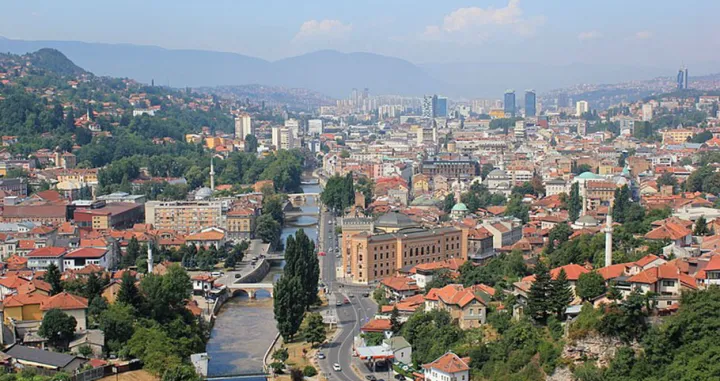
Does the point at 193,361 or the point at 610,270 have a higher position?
the point at 610,270

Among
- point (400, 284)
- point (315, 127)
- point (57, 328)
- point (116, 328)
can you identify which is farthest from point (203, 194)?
point (315, 127)

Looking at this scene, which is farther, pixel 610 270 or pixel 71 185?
pixel 71 185

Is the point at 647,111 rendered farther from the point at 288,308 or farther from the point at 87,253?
the point at 288,308

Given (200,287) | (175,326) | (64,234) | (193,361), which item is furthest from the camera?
(64,234)

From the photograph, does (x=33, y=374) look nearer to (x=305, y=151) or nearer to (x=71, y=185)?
(x=71, y=185)

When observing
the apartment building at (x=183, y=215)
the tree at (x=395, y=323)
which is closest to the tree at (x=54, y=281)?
the tree at (x=395, y=323)

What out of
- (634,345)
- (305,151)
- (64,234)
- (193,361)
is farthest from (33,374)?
(305,151)

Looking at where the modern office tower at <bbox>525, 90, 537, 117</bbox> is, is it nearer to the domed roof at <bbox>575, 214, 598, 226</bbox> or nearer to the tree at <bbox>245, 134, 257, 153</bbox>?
the tree at <bbox>245, 134, 257, 153</bbox>
